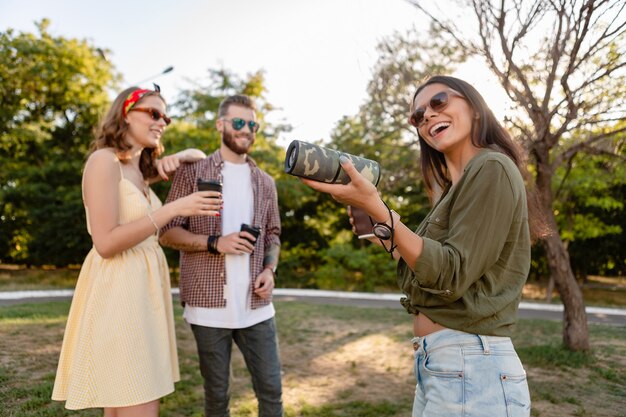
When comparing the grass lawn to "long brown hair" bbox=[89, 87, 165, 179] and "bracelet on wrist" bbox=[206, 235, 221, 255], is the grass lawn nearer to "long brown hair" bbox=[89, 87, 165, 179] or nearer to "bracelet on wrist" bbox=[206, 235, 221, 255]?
"bracelet on wrist" bbox=[206, 235, 221, 255]

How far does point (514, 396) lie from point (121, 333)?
1716 mm

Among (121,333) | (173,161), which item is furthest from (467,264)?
(173,161)

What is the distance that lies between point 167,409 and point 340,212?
16285 millimetres

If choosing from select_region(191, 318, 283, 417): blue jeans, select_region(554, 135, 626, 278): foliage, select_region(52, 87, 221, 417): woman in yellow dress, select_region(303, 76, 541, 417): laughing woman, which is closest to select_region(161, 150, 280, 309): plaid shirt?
select_region(191, 318, 283, 417): blue jeans

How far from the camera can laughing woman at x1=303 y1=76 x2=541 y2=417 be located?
4.69 ft

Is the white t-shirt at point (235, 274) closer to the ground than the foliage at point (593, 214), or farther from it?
closer to the ground

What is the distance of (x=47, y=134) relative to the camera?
755 inches

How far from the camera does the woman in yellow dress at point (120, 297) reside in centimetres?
223

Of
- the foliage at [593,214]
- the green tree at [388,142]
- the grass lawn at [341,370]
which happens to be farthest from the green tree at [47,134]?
the foliage at [593,214]

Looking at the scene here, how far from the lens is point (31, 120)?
19.5m

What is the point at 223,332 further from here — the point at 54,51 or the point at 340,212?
the point at 54,51

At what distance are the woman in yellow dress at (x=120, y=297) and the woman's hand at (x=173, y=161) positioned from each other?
24 cm

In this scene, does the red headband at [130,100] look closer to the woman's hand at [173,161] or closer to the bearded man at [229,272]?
the woman's hand at [173,161]

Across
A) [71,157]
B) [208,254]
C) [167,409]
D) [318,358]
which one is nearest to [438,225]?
[208,254]
